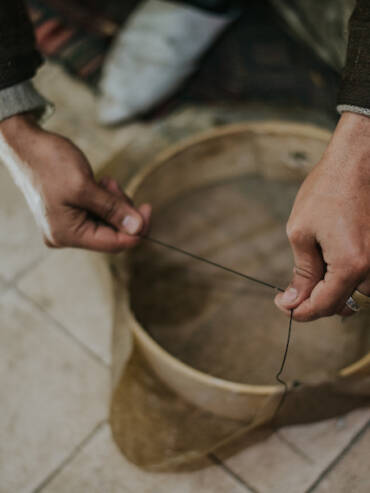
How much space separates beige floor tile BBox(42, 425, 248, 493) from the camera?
2.68 feet

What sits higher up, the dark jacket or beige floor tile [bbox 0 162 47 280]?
the dark jacket

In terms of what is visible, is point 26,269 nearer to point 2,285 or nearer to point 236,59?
point 2,285

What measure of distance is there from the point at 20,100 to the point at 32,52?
3.4 inches

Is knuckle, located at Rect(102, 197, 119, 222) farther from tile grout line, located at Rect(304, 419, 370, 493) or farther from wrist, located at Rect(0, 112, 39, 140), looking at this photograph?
tile grout line, located at Rect(304, 419, 370, 493)

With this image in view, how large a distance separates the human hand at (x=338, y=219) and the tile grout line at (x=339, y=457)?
1.10 feet

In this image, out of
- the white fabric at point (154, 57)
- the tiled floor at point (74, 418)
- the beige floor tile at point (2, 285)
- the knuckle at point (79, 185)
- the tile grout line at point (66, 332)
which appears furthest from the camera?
the white fabric at point (154, 57)

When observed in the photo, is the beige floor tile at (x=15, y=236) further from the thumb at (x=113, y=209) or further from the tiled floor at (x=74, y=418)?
the thumb at (x=113, y=209)

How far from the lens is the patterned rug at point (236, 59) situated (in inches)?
52.2

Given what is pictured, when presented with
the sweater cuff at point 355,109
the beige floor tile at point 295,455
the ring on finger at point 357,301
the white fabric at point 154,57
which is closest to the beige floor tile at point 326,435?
the beige floor tile at point 295,455

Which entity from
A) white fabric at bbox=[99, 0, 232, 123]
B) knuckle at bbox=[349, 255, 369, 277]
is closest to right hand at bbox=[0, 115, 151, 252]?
knuckle at bbox=[349, 255, 369, 277]

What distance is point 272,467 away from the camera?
83cm

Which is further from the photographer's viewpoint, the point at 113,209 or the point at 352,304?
the point at 113,209

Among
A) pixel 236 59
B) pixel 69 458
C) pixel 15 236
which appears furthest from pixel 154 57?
pixel 69 458

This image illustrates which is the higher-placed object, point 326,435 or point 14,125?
point 14,125
